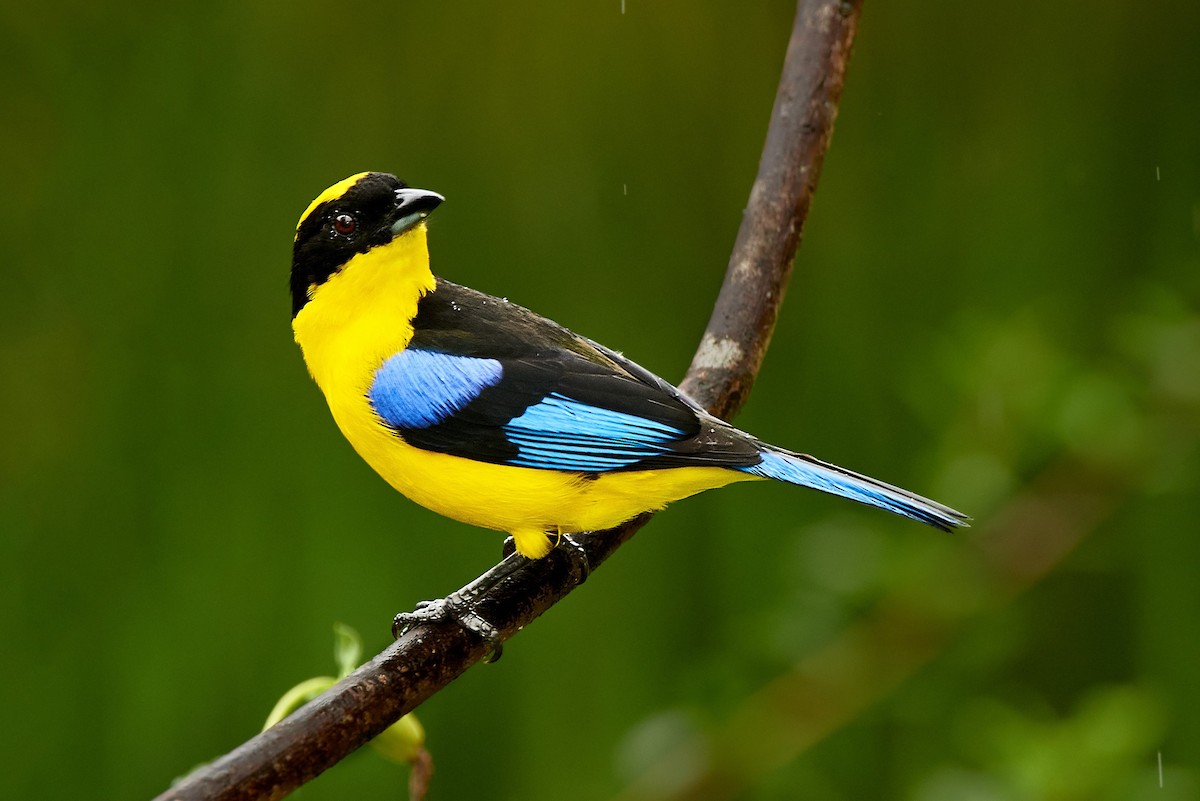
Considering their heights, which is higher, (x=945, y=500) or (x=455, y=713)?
(x=945, y=500)

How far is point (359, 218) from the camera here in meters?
2.14

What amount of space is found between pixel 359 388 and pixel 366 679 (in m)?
0.70

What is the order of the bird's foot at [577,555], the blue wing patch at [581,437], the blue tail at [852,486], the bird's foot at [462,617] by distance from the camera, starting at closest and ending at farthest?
1. the blue tail at [852,486]
2. the bird's foot at [462,617]
3. the blue wing patch at [581,437]
4. the bird's foot at [577,555]

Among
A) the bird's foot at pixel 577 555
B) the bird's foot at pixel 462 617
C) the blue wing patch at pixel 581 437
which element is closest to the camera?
the bird's foot at pixel 462 617

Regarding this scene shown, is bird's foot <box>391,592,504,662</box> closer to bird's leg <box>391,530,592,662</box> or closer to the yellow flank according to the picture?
bird's leg <box>391,530,592,662</box>

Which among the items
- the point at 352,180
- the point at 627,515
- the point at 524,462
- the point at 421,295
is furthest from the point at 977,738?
the point at 352,180

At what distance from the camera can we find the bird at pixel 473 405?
2104 mm

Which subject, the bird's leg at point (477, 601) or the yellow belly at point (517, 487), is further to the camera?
the yellow belly at point (517, 487)

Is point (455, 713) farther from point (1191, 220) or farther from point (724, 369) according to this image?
point (1191, 220)

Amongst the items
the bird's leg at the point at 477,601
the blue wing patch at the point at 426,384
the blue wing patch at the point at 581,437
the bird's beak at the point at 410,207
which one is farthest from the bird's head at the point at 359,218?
the bird's leg at the point at 477,601

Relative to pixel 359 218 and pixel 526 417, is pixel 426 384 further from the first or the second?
pixel 359 218

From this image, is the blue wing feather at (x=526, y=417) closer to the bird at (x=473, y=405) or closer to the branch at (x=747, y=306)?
the bird at (x=473, y=405)

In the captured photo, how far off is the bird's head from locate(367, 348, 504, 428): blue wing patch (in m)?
0.18

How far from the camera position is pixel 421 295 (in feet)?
7.41
